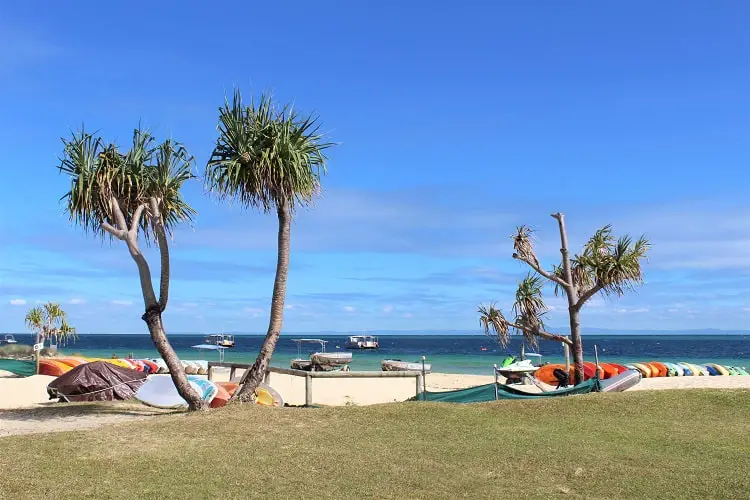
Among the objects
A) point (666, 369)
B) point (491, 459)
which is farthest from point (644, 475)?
point (666, 369)

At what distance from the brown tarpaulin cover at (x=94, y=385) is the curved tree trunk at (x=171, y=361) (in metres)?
5.02

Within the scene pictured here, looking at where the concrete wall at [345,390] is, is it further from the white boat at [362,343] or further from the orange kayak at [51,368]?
the white boat at [362,343]

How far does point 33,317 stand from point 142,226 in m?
50.5

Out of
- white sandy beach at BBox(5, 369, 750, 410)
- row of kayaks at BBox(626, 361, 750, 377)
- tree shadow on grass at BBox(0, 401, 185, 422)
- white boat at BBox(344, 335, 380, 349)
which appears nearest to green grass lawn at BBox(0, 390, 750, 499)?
tree shadow on grass at BBox(0, 401, 185, 422)

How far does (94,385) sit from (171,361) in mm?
5379

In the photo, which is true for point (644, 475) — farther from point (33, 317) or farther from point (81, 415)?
point (33, 317)

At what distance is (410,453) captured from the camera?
10.2m

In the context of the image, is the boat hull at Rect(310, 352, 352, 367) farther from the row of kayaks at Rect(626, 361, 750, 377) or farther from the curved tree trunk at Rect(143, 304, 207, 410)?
the curved tree trunk at Rect(143, 304, 207, 410)

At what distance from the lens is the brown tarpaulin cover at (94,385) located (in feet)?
61.8

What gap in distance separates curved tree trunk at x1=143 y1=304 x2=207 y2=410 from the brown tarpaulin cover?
5020mm

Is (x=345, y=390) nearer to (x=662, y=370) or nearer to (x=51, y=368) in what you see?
(x=51, y=368)

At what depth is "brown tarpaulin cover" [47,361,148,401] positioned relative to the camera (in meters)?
18.8

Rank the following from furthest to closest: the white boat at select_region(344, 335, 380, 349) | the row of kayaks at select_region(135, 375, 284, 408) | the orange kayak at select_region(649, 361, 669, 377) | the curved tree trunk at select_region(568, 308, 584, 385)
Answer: the white boat at select_region(344, 335, 380, 349) → the orange kayak at select_region(649, 361, 669, 377) → the curved tree trunk at select_region(568, 308, 584, 385) → the row of kayaks at select_region(135, 375, 284, 408)

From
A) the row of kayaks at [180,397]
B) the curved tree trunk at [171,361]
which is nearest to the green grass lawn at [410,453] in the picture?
the curved tree trunk at [171,361]
